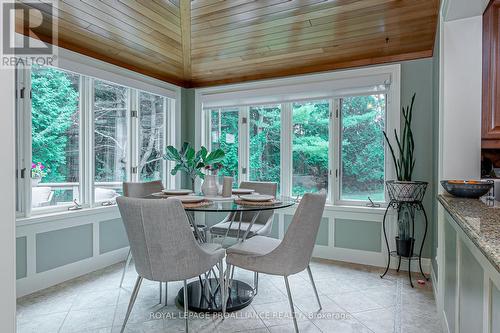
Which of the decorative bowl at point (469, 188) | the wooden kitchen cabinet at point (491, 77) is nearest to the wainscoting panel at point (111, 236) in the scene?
the decorative bowl at point (469, 188)

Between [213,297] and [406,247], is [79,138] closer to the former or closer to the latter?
[213,297]

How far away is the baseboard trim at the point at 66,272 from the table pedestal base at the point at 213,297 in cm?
117

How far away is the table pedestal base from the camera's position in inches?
92.4

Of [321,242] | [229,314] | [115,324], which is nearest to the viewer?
Result: [115,324]

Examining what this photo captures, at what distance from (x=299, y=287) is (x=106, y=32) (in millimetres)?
3023

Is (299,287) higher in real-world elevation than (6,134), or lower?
lower

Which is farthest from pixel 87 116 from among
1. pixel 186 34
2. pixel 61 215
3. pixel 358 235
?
pixel 358 235

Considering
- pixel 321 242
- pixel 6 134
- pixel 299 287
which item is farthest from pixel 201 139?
pixel 6 134

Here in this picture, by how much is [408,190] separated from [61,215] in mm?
3283

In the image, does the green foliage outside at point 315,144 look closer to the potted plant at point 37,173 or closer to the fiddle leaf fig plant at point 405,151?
the fiddle leaf fig plant at point 405,151

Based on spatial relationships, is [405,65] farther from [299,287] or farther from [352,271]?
[299,287]

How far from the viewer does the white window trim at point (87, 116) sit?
2.67 metres

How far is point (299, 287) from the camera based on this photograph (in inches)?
111

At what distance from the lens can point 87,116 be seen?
323 centimetres
